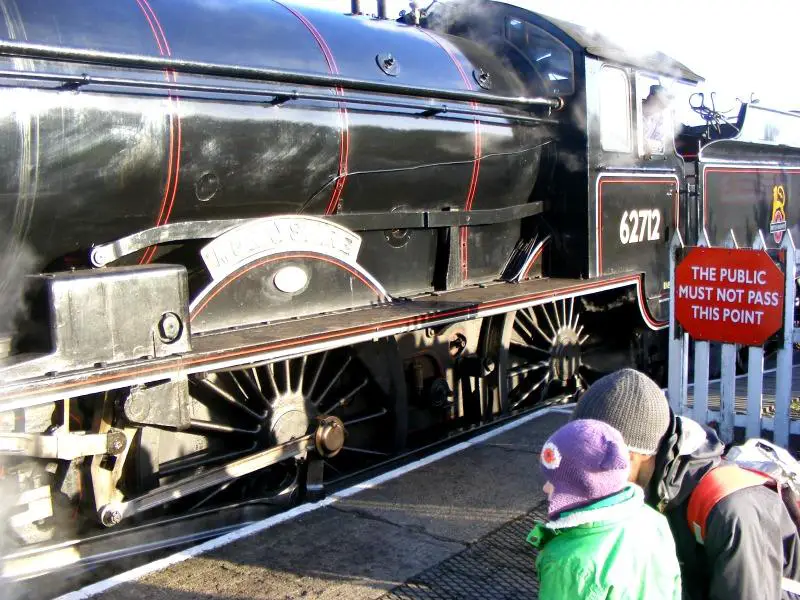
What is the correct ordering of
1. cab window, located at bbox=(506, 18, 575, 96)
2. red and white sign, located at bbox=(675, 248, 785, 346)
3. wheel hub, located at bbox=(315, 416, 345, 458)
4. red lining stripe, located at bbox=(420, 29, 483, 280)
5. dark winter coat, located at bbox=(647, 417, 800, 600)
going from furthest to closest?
cab window, located at bbox=(506, 18, 575, 96) < red lining stripe, located at bbox=(420, 29, 483, 280) < red and white sign, located at bbox=(675, 248, 785, 346) < wheel hub, located at bbox=(315, 416, 345, 458) < dark winter coat, located at bbox=(647, 417, 800, 600)

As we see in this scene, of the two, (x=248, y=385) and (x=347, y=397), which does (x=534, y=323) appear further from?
(x=248, y=385)

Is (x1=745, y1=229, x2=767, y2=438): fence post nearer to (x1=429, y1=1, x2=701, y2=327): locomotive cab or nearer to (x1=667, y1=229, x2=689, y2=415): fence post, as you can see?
(x1=667, y1=229, x2=689, y2=415): fence post

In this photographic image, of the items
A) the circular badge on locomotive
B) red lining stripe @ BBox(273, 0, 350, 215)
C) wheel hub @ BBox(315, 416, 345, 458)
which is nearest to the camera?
wheel hub @ BBox(315, 416, 345, 458)

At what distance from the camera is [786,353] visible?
14.5 feet

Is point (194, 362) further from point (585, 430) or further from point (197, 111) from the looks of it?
point (585, 430)

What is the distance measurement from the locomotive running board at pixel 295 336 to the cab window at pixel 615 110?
3.63 feet

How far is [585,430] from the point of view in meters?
1.65

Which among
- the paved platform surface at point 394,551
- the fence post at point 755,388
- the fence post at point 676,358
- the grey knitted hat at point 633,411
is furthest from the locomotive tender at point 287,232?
the grey knitted hat at point 633,411

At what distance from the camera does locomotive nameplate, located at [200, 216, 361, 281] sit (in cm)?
361

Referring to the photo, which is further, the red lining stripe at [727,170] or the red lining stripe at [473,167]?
the red lining stripe at [727,170]

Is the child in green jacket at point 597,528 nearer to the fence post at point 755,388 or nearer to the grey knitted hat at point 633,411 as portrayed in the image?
the grey knitted hat at point 633,411

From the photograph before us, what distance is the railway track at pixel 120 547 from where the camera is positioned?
293 cm

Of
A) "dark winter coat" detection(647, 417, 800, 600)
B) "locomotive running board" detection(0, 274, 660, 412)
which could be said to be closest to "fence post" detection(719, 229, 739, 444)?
"locomotive running board" detection(0, 274, 660, 412)

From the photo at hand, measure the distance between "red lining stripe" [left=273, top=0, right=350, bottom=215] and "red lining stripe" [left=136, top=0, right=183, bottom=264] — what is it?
91cm
